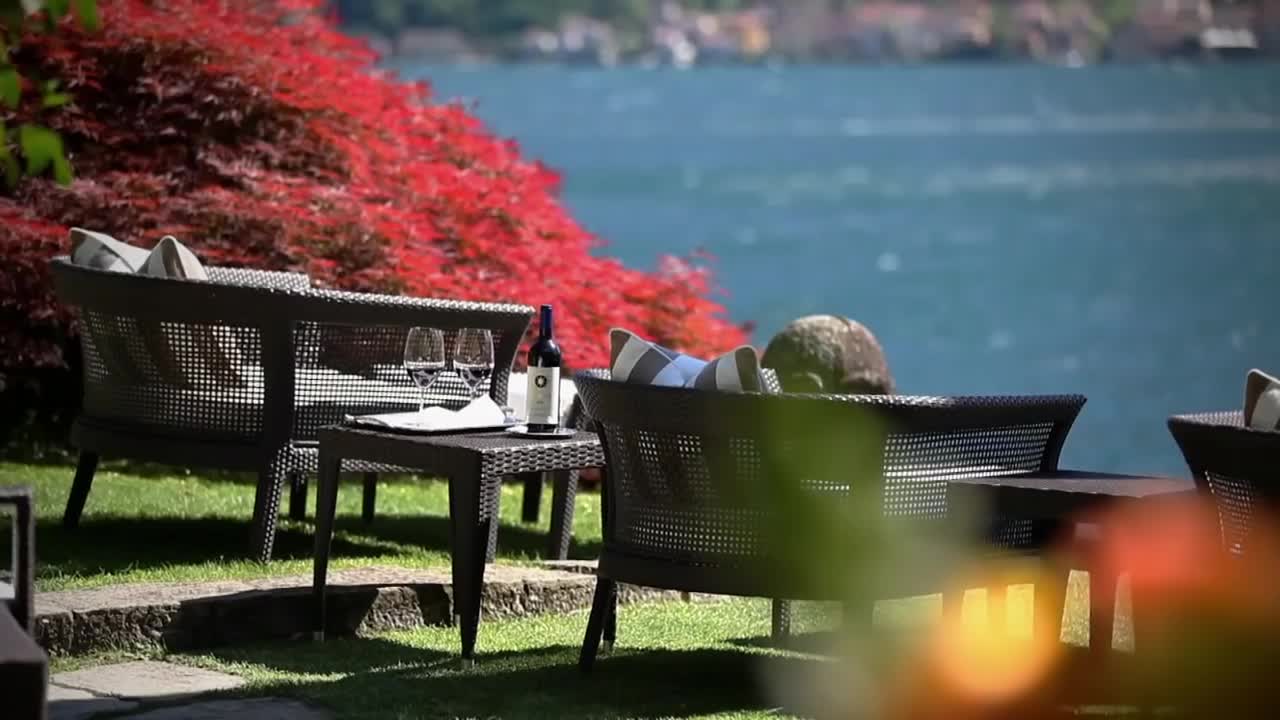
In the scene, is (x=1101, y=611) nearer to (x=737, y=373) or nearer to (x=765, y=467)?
(x=765, y=467)

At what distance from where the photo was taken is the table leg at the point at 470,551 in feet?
18.9

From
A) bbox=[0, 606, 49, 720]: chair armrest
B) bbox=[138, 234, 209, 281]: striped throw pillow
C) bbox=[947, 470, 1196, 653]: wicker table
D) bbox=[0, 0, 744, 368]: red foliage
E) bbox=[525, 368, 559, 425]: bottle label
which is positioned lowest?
bbox=[0, 606, 49, 720]: chair armrest

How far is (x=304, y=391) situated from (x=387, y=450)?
1059 mm

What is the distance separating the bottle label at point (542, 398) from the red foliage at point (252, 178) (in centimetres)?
351

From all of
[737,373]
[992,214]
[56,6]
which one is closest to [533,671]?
[737,373]

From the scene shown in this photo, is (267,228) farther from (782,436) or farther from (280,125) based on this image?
(782,436)

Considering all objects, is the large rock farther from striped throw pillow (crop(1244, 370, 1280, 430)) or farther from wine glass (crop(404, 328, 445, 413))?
striped throw pillow (crop(1244, 370, 1280, 430))

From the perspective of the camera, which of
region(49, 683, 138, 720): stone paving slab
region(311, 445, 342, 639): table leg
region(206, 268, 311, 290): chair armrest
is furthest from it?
region(206, 268, 311, 290): chair armrest

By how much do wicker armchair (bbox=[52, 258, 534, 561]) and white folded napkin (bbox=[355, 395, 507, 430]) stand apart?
0.52 meters

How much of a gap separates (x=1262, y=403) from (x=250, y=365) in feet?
11.2

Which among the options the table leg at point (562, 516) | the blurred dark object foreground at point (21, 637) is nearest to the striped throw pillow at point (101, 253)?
the table leg at point (562, 516)

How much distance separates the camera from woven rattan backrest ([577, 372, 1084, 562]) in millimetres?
5258

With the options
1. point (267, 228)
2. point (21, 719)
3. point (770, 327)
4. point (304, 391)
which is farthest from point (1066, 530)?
point (770, 327)

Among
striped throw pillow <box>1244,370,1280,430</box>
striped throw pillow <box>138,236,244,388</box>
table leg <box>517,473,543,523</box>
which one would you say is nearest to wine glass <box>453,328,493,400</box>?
striped throw pillow <box>138,236,244,388</box>
